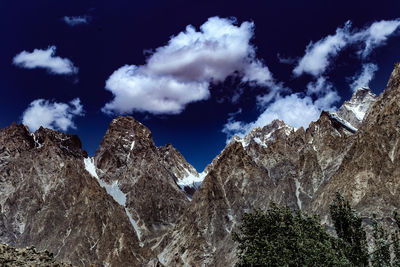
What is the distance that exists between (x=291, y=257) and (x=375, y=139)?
168 meters

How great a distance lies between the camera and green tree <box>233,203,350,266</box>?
31727 mm

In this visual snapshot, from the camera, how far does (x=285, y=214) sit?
1501 inches

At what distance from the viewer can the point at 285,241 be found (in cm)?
3444

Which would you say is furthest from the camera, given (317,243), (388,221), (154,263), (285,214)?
(154,263)

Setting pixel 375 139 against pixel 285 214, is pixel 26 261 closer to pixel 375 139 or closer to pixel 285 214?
pixel 285 214

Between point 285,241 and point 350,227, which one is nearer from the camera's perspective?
point 285,241

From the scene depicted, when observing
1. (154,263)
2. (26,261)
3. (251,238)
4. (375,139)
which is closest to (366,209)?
(375,139)

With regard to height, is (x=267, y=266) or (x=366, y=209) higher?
(x=366, y=209)

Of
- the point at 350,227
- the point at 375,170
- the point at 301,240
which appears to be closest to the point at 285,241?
the point at 301,240

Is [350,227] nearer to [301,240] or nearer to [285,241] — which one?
[301,240]

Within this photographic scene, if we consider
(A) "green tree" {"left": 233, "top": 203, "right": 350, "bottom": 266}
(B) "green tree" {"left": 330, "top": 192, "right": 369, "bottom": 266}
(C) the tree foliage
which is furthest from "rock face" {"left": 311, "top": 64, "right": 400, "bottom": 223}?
(A) "green tree" {"left": 233, "top": 203, "right": 350, "bottom": 266}

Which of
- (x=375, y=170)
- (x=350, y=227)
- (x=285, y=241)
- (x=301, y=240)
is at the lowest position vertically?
(x=285, y=241)

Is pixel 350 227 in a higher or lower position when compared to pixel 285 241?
higher

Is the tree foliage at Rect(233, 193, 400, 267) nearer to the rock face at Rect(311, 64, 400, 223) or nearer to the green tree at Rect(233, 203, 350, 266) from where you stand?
the green tree at Rect(233, 203, 350, 266)
